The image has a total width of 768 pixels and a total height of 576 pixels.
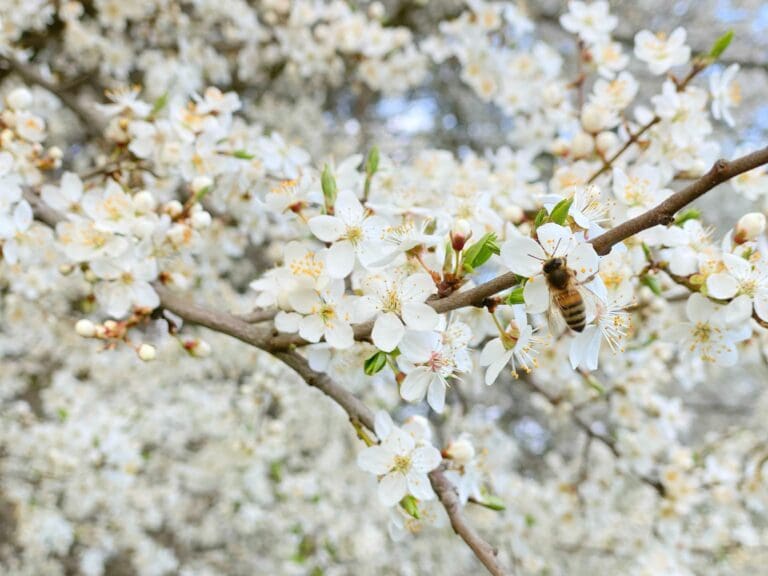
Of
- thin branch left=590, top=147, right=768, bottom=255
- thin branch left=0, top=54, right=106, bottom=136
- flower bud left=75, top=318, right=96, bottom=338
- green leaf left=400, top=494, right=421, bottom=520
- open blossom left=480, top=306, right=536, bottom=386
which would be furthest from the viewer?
thin branch left=0, top=54, right=106, bottom=136

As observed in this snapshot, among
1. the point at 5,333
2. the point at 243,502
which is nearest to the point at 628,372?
the point at 243,502

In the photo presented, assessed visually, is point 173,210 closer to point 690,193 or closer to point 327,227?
point 327,227

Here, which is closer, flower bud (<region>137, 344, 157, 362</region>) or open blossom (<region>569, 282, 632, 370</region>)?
open blossom (<region>569, 282, 632, 370</region>)

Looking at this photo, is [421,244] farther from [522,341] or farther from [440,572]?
[440,572]

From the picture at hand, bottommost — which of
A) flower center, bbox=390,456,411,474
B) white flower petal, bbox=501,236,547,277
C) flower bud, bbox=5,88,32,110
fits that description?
flower center, bbox=390,456,411,474

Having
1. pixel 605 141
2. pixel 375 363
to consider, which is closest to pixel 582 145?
pixel 605 141

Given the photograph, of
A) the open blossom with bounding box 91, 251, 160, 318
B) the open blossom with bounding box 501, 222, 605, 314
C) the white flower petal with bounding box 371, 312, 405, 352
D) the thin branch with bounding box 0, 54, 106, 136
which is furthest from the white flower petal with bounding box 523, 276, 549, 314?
the thin branch with bounding box 0, 54, 106, 136

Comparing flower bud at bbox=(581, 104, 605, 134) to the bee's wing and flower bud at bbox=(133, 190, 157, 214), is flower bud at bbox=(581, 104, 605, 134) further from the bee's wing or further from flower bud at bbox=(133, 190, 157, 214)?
flower bud at bbox=(133, 190, 157, 214)

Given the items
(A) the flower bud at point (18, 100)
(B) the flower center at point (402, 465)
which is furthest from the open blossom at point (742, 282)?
(A) the flower bud at point (18, 100)
